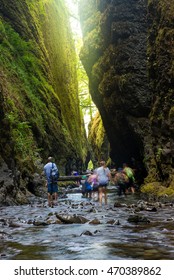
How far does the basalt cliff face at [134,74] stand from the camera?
55.5 feet

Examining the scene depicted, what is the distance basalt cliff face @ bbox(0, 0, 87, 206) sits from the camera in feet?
47.9

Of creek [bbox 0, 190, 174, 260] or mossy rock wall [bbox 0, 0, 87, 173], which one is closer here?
creek [bbox 0, 190, 174, 260]

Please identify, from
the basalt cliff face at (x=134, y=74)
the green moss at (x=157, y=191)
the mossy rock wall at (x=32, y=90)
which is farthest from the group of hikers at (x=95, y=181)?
the basalt cliff face at (x=134, y=74)

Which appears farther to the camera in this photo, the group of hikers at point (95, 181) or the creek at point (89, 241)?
the group of hikers at point (95, 181)

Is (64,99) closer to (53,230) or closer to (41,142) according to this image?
(41,142)

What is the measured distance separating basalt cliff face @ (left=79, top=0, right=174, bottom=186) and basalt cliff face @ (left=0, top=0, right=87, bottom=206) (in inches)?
151

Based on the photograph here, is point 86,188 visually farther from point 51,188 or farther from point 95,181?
point 51,188

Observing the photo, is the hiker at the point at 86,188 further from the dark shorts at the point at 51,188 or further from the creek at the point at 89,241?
the creek at the point at 89,241

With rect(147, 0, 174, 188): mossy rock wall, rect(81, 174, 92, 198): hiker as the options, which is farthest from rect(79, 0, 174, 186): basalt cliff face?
rect(81, 174, 92, 198): hiker

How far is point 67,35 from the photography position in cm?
4656

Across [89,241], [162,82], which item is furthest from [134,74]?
[89,241]

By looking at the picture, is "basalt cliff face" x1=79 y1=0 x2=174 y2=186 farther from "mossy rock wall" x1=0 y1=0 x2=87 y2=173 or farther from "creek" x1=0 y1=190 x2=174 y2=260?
"creek" x1=0 y1=190 x2=174 y2=260

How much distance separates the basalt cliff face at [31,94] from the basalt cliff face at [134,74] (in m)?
3.83

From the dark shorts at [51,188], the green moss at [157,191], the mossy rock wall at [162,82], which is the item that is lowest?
the green moss at [157,191]
